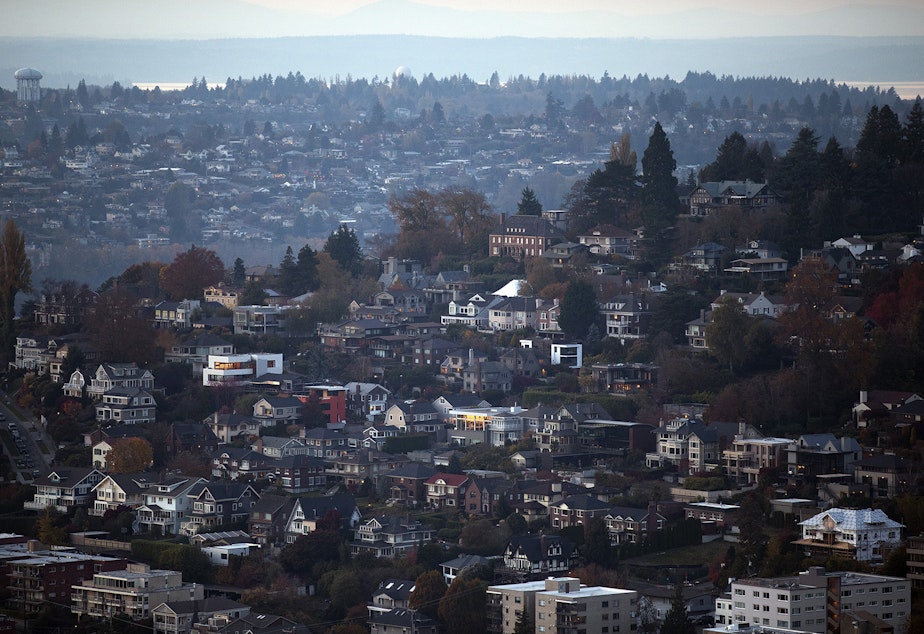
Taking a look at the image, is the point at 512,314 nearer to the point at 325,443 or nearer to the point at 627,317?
the point at 627,317

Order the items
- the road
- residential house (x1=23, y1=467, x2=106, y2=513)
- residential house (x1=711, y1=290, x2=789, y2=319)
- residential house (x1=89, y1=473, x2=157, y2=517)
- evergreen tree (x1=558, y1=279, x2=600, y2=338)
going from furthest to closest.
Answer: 1. evergreen tree (x1=558, y1=279, x2=600, y2=338)
2. residential house (x1=711, y1=290, x2=789, y2=319)
3. the road
4. residential house (x1=23, y1=467, x2=106, y2=513)
5. residential house (x1=89, y1=473, x2=157, y2=517)

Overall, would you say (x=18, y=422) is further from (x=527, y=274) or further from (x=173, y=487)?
(x=527, y=274)

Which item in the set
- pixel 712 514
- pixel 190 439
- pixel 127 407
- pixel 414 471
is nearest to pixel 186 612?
pixel 414 471

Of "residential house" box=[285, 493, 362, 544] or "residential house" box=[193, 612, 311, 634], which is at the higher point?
"residential house" box=[285, 493, 362, 544]

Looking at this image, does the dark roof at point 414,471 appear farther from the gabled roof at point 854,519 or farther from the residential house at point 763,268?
the residential house at point 763,268

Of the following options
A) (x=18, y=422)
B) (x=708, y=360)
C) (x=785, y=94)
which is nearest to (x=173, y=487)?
(x=18, y=422)

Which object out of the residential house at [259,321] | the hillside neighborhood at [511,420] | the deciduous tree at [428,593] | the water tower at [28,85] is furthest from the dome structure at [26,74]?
the deciduous tree at [428,593]

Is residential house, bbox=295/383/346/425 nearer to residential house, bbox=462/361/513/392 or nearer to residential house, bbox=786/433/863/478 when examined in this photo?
residential house, bbox=462/361/513/392

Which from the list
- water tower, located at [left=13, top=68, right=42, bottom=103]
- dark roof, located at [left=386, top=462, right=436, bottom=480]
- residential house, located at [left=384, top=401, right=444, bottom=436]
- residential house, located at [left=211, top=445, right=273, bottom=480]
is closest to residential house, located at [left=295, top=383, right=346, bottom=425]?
residential house, located at [left=384, top=401, right=444, bottom=436]
